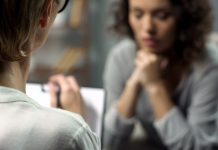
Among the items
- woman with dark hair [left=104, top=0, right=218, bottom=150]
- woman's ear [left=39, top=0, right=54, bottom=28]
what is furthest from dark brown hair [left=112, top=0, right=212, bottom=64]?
woman's ear [left=39, top=0, right=54, bottom=28]

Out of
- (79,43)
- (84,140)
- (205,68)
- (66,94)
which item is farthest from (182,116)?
(79,43)

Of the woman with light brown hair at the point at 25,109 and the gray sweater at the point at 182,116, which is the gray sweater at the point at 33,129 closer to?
the woman with light brown hair at the point at 25,109

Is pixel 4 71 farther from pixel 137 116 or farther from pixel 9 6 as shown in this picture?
pixel 137 116

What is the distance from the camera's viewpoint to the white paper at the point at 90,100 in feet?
3.46

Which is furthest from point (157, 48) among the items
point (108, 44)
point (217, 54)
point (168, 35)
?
point (108, 44)

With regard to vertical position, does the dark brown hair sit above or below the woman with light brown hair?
below

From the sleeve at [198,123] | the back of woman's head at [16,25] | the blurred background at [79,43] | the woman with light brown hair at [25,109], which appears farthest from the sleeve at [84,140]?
the blurred background at [79,43]

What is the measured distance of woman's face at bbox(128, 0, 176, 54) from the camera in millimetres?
1213

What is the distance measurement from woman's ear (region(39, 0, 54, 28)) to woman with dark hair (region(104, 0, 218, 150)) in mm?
632

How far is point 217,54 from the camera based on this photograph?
1281 mm

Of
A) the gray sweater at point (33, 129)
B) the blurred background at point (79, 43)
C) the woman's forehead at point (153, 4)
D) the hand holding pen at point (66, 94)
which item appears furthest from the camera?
the blurred background at point (79, 43)

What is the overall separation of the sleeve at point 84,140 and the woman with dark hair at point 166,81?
26.0 inches

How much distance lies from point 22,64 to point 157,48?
707 millimetres

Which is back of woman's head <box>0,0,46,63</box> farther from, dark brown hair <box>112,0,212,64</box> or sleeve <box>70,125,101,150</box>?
dark brown hair <box>112,0,212,64</box>
